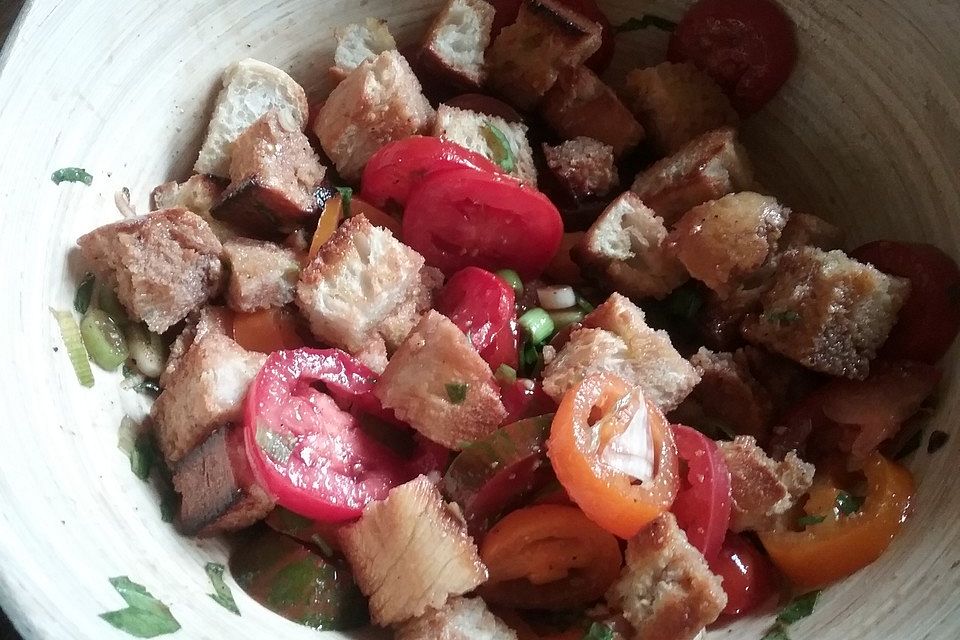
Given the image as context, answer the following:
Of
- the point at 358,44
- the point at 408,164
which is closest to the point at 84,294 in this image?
the point at 408,164

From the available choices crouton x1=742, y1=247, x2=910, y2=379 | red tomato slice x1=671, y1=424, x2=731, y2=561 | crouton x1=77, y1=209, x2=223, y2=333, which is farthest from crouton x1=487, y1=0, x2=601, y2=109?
red tomato slice x1=671, y1=424, x2=731, y2=561

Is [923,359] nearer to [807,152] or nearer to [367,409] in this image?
[807,152]

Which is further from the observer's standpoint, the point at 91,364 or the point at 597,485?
the point at 91,364

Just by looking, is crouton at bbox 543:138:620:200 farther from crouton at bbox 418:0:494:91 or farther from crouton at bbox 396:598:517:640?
crouton at bbox 396:598:517:640

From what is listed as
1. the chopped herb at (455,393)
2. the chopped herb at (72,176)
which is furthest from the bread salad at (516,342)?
the chopped herb at (72,176)

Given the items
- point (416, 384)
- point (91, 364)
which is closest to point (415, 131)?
point (416, 384)
